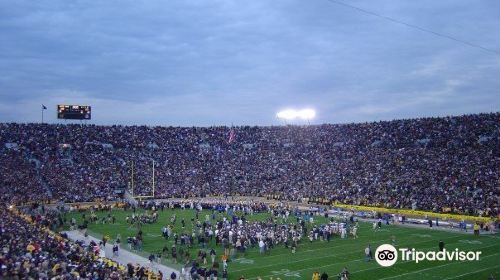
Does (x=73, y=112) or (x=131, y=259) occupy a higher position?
(x=73, y=112)

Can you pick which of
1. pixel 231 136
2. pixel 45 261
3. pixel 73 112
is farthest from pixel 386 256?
pixel 73 112

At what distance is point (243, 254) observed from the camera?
90.3 ft

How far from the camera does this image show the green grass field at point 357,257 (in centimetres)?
2290

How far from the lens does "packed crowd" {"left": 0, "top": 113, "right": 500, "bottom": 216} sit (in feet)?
154

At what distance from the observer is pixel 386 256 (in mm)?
25406

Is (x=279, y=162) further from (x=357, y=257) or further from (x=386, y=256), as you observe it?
(x=386, y=256)

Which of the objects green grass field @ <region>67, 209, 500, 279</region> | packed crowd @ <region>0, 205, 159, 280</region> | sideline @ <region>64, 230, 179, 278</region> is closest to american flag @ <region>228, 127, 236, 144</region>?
green grass field @ <region>67, 209, 500, 279</region>

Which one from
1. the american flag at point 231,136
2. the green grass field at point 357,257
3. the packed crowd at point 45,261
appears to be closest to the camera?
the packed crowd at point 45,261

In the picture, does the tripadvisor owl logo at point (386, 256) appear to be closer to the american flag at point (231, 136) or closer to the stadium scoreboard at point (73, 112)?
the american flag at point (231, 136)

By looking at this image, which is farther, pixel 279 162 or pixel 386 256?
pixel 279 162

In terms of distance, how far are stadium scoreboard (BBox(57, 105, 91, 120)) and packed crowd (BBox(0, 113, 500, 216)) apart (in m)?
3.30

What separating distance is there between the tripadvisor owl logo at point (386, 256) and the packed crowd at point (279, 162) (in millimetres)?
15868
